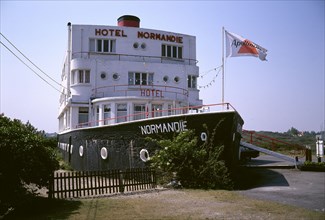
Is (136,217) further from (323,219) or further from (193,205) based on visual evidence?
(323,219)

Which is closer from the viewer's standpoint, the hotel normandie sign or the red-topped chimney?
the hotel normandie sign

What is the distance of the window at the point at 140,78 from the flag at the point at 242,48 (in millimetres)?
6730

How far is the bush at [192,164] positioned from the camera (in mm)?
12406

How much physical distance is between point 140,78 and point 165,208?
13504 mm

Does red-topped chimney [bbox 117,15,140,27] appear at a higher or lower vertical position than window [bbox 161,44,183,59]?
higher

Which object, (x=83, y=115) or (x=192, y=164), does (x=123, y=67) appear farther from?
(x=192, y=164)

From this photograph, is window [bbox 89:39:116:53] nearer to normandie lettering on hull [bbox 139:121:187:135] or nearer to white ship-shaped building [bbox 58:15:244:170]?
white ship-shaped building [bbox 58:15:244:170]

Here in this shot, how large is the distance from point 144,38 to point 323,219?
17.6 m

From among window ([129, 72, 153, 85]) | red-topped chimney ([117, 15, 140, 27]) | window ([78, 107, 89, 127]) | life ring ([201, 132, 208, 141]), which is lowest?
life ring ([201, 132, 208, 141])

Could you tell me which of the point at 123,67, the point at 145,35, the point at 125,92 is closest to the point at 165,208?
the point at 125,92

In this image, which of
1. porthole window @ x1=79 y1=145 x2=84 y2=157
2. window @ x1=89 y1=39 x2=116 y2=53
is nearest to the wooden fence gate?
porthole window @ x1=79 y1=145 x2=84 y2=157

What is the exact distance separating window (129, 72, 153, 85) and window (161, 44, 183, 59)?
8.41 feet

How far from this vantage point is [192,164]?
494 inches

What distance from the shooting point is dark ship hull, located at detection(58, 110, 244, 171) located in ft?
42.2
